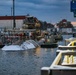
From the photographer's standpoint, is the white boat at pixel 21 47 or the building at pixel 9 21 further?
the building at pixel 9 21

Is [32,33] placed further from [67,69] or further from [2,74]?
[67,69]

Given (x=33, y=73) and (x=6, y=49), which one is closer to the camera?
(x=33, y=73)

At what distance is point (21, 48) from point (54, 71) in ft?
240

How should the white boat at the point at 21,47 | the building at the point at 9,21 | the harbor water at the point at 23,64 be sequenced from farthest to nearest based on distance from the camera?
the building at the point at 9,21, the white boat at the point at 21,47, the harbor water at the point at 23,64

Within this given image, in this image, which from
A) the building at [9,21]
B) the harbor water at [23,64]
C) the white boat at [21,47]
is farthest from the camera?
the building at [9,21]

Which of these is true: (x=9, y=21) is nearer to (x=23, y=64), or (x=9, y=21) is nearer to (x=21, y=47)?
(x=21, y=47)

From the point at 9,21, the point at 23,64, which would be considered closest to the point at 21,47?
the point at 23,64

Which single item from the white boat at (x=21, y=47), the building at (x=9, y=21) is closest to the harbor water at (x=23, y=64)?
the white boat at (x=21, y=47)

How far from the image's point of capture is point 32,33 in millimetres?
120688

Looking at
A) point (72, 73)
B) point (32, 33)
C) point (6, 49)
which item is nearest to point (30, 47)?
point (6, 49)

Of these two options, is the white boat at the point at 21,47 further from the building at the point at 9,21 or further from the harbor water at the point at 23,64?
the building at the point at 9,21

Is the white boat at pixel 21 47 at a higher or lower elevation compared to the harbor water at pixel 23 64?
lower

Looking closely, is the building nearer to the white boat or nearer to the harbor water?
the white boat

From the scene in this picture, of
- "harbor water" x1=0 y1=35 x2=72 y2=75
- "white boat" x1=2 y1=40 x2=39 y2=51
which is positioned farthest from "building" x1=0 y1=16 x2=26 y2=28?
"harbor water" x1=0 y1=35 x2=72 y2=75
